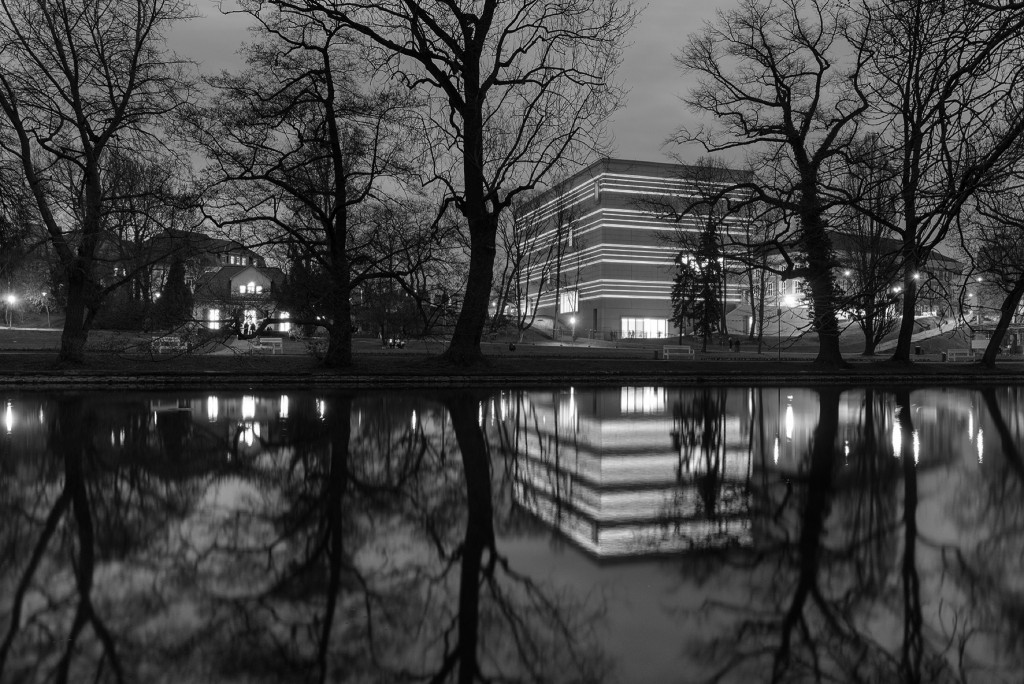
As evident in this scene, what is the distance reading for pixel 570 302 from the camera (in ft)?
332

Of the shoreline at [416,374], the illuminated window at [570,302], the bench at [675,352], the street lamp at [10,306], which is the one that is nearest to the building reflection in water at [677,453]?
the shoreline at [416,374]

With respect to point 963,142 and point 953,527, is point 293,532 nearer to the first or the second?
point 953,527

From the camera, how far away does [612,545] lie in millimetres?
5320

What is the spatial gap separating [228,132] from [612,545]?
21.3m

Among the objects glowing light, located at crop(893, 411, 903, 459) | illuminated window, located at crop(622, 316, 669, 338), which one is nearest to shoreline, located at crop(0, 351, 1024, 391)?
glowing light, located at crop(893, 411, 903, 459)

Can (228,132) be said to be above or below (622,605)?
above

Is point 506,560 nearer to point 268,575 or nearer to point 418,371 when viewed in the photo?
point 268,575

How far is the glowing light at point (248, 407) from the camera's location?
13859 mm

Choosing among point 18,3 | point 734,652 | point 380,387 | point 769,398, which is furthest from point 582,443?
A: point 18,3

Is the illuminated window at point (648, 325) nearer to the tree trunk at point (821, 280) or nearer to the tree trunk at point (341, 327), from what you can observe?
the tree trunk at point (341, 327)

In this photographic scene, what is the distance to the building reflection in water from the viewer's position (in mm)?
5922

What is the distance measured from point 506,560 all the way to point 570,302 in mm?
96999

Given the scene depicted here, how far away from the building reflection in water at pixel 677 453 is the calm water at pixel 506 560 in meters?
0.07

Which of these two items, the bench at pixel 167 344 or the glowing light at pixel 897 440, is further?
the bench at pixel 167 344
